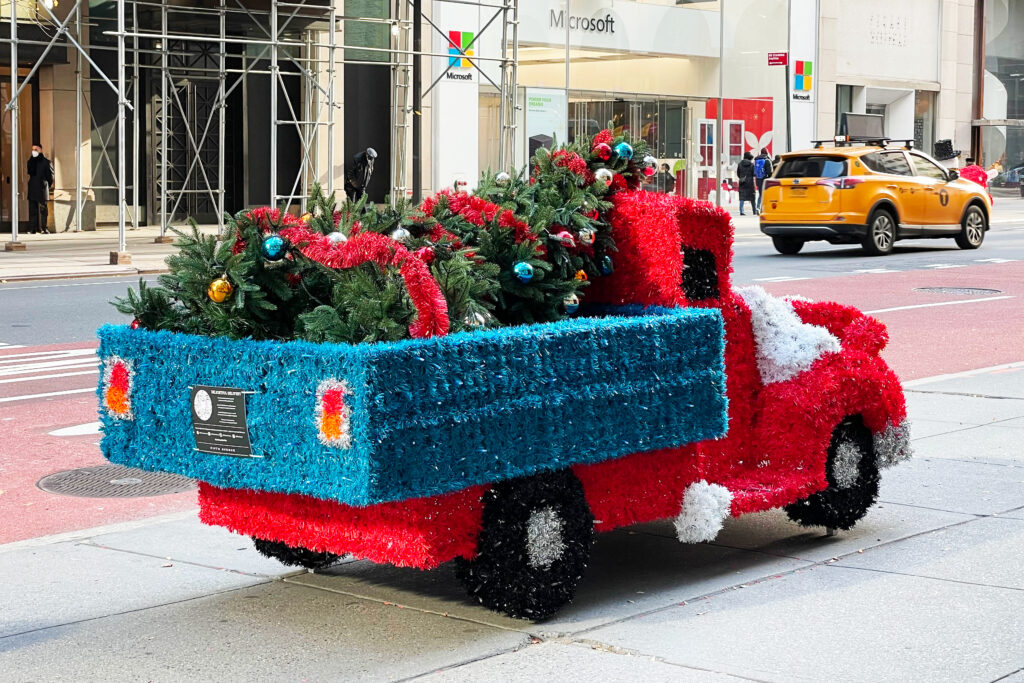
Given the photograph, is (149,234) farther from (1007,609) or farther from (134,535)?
(1007,609)

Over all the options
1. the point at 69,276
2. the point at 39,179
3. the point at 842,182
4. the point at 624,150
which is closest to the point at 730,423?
the point at 624,150

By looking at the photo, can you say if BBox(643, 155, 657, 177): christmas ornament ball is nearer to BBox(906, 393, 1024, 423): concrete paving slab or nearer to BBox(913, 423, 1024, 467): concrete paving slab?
BBox(913, 423, 1024, 467): concrete paving slab

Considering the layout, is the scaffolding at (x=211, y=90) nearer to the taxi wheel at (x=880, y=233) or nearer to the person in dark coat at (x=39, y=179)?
the person in dark coat at (x=39, y=179)

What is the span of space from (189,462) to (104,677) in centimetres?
86

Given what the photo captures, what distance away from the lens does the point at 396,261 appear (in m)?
4.70

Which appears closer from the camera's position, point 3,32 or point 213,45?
point 3,32

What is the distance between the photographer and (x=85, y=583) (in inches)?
215

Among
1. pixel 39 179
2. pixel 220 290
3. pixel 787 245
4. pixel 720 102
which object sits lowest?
pixel 787 245

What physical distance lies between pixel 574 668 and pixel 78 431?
5.18 m

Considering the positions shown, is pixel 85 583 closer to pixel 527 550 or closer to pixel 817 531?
pixel 527 550

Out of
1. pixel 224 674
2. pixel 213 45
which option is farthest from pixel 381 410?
pixel 213 45

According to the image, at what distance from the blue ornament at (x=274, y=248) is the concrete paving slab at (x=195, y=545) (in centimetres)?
142

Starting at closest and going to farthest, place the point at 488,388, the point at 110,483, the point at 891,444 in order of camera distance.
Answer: the point at 488,388 < the point at 891,444 < the point at 110,483

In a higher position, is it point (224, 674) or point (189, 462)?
point (189, 462)
